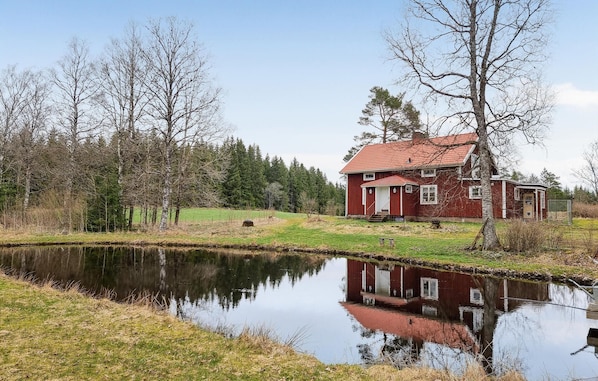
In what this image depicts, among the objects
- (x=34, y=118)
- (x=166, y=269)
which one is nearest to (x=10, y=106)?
(x=34, y=118)

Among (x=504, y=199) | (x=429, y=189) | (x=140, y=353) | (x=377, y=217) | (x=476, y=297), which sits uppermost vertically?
(x=429, y=189)

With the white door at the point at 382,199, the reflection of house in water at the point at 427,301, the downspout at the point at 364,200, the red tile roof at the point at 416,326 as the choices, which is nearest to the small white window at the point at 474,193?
the white door at the point at 382,199

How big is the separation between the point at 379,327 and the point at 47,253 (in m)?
13.2

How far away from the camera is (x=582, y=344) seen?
19.4ft

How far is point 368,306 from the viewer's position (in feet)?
27.0

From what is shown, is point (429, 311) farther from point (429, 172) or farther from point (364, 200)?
point (364, 200)

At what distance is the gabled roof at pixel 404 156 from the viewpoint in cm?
2366

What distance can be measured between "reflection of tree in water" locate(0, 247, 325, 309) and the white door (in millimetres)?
12349

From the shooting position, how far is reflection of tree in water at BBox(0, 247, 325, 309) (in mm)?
9211

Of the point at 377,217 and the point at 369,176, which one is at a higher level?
the point at 369,176

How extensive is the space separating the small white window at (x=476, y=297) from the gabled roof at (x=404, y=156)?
14397 mm

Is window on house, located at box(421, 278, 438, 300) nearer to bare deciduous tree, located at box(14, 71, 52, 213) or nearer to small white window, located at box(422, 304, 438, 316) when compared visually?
small white window, located at box(422, 304, 438, 316)

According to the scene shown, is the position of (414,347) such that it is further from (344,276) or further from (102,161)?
(102,161)

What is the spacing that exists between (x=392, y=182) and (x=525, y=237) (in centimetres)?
1234
